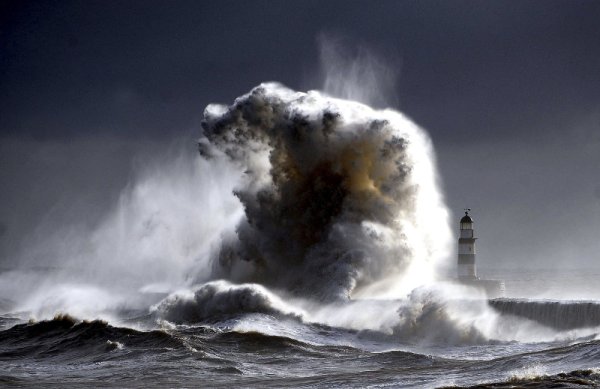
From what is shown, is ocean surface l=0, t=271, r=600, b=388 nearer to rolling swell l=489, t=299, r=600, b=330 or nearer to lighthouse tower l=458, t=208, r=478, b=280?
rolling swell l=489, t=299, r=600, b=330

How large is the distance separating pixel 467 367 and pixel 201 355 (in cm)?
714

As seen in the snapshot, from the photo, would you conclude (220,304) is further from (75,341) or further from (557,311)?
(557,311)

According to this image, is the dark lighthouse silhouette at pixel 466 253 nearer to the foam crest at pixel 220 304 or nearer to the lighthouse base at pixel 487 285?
the lighthouse base at pixel 487 285

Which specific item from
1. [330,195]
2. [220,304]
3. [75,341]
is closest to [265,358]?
[75,341]

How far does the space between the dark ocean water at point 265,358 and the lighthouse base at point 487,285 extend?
901 centimetres

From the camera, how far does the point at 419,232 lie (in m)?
36.0

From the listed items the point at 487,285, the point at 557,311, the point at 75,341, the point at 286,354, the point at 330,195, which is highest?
the point at 330,195

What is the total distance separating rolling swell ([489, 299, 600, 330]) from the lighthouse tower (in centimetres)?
920

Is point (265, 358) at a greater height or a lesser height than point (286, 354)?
lesser

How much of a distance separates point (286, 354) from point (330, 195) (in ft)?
38.1

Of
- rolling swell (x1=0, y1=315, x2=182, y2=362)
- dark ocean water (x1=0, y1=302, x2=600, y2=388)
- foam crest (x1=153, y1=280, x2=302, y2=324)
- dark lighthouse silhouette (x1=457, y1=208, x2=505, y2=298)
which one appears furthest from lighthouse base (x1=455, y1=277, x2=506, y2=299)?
rolling swell (x1=0, y1=315, x2=182, y2=362)

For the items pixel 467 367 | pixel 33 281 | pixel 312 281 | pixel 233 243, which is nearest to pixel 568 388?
pixel 467 367

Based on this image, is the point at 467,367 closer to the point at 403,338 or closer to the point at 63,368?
the point at 403,338

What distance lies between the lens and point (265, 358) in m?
23.7
